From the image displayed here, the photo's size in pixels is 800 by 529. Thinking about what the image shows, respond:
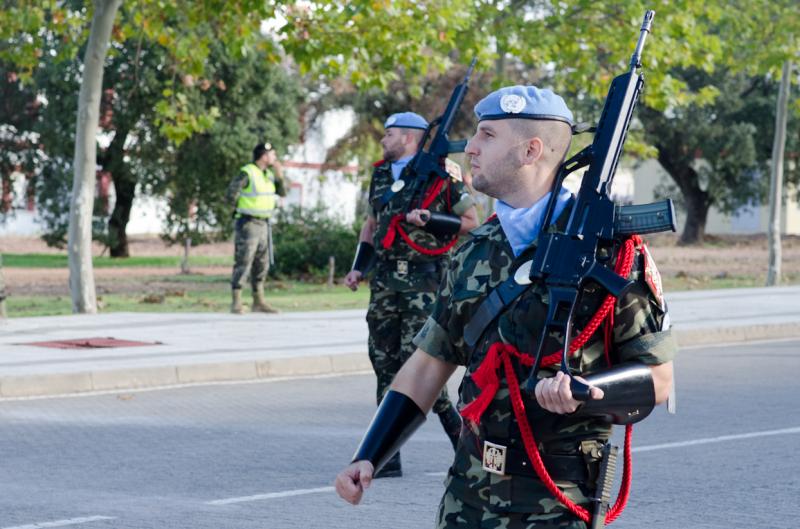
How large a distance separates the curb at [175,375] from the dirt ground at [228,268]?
36.6 feet

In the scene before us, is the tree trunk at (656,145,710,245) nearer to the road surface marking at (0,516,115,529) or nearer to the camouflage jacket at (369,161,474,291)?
the camouflage jacket at (369,161,474,291)

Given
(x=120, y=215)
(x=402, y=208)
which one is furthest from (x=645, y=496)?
(x=120, y=215)

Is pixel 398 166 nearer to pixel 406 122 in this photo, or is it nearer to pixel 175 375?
pixel 406 122

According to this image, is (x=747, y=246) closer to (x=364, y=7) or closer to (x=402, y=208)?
(x=364, y=7)

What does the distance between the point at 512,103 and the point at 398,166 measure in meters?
4.92

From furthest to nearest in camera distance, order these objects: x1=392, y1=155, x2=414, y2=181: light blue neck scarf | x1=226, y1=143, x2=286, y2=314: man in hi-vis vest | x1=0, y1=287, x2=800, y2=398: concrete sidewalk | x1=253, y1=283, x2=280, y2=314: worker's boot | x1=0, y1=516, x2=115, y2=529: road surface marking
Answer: x1=253, y1=283, x2=280, y2=314: worker's boot, x1=226, y1=143, x2=286, y2=314: man in hi-vis vest, x1=0, y1=287, x2=800, y2=398: concrete sidewalk, x1=392, y1=155, x2=414, y2=181: light blue neck scarf, x1=0, y1=516, x2=115, y2=529: road surface marking

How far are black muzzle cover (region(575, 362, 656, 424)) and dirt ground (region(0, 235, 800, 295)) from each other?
21208mm

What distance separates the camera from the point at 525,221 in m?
3.68

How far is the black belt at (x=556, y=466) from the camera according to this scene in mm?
3537

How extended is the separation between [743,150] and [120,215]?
758 inches

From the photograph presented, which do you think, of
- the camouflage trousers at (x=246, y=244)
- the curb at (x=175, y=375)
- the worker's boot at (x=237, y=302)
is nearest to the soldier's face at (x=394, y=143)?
the curb at (x=175, y=375)

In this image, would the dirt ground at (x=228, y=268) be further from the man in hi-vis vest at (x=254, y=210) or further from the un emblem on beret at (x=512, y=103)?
the un emblem on beret at (x=512, y=103)

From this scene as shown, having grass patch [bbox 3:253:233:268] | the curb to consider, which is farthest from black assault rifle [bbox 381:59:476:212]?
grass patch [bbox 3:253:233:268]

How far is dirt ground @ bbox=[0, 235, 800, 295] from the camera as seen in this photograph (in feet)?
85.5
